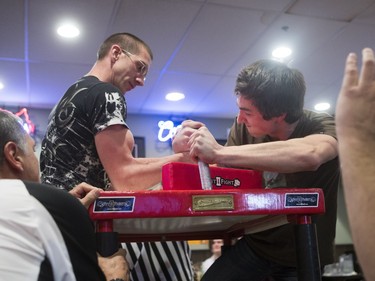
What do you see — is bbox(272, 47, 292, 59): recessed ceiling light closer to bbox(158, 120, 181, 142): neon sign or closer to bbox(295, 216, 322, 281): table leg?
bbox(158, 120, 181, 142): neon sign

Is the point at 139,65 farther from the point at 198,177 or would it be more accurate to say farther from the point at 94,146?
the point at 198,177

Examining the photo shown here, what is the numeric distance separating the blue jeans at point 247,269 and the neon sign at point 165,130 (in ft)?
15.5

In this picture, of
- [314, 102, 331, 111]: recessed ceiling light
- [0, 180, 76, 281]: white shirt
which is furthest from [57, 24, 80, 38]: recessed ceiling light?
[314, 102, 331, 111]: recessed ceiling light

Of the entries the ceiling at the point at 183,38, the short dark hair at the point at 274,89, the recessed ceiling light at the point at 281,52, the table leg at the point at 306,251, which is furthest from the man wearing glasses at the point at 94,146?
the recessed ceiling light at the point at 281,52

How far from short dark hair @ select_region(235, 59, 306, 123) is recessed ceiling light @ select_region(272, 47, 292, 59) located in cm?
300

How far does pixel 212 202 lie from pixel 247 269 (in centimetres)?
69

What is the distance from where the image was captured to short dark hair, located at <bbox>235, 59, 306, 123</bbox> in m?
1.73

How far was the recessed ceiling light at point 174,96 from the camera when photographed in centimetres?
577

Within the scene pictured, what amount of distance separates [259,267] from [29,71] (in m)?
3.87

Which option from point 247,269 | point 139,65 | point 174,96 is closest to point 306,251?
point 247,269

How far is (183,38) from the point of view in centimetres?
434

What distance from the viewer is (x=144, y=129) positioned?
6.52m

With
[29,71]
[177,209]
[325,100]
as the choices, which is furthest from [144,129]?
[177,209]

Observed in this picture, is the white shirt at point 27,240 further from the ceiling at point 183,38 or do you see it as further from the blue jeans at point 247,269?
the ceiling at point 183,38
